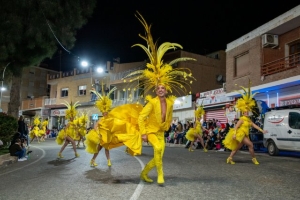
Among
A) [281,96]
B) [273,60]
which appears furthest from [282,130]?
[273,60]

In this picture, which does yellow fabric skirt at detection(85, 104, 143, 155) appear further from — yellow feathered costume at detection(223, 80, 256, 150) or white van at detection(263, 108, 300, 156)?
white van at detection(263, 108, 300, 156)

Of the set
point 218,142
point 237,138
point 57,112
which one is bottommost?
point 218,142

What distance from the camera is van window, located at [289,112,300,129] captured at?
13531 millimetres

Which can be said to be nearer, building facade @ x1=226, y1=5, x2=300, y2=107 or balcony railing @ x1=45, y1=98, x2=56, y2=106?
building facade @ x1=226, y1=5, x2=300, y2=107

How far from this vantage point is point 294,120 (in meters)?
13.7

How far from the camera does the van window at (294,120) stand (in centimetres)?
1353

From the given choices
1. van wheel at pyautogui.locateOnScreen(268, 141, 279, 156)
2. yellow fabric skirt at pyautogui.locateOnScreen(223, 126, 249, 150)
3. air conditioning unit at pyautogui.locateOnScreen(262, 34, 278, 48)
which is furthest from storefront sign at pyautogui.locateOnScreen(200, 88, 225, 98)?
yellow fabric skirt at pyautogui.locateOnScreen(223, 126, 249, 150)

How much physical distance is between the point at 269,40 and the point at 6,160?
1841 centimetres

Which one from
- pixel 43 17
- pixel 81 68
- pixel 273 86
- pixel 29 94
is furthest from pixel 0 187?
pixel 29 94

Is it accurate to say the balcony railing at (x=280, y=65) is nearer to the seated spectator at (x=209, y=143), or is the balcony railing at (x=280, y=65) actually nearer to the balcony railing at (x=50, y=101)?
the seated spectator at (x=209, y=143)

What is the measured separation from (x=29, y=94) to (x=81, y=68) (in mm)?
17579

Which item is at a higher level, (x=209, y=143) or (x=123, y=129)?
(x=123, y=129)

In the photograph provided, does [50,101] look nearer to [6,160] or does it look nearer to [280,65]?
[280,65]

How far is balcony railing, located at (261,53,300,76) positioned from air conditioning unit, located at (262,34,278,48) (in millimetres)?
1269
